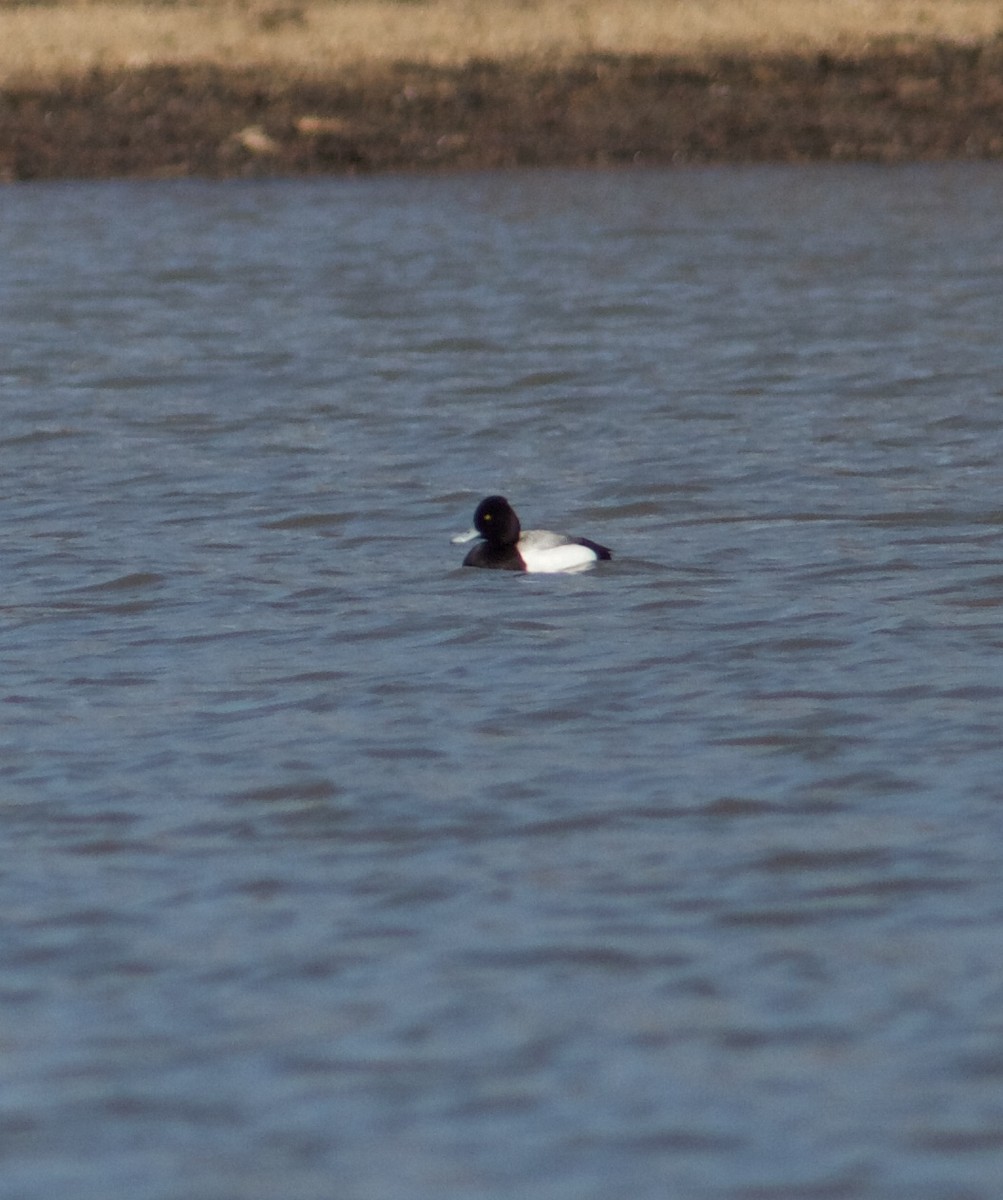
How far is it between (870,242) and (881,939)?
18.5 metres

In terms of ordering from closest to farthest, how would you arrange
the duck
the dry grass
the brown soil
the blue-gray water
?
the blue-gray water → the duck → the brown soil → the dry grass

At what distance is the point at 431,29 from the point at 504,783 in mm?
24691

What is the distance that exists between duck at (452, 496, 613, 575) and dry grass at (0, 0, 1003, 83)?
19.8 meters

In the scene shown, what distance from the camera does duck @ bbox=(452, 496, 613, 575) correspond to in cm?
1076

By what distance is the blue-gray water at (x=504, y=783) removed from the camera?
5.16 metres

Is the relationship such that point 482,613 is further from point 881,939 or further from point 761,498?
point 881,939

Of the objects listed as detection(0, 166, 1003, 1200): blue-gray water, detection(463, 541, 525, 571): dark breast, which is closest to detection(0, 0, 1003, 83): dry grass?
detection(0, 166, 1003, 1200): blue-gray water

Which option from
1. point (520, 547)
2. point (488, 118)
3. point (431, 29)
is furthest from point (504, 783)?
point (431, 29)

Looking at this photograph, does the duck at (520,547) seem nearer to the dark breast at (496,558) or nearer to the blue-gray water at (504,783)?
the dark breast at (496,558)

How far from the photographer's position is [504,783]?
7.51 metres

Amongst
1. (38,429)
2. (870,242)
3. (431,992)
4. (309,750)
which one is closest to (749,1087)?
(431,992)

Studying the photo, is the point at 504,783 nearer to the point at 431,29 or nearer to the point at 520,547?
the point at 520,547

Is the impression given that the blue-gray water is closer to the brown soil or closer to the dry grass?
the brown soil

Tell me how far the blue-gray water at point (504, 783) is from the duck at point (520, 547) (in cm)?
12
